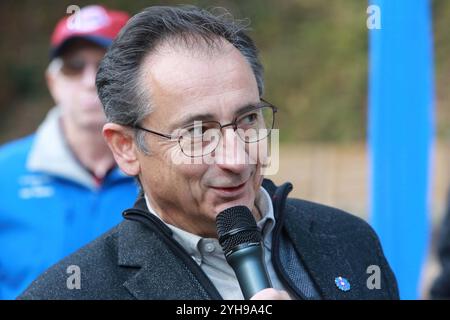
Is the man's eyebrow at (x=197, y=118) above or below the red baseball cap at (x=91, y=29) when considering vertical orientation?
below

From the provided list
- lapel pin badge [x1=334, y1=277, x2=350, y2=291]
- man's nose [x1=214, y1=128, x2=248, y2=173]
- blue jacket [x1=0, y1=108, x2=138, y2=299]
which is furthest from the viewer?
blue jacket [x1=0, y1=108, x2=138, y2=299]

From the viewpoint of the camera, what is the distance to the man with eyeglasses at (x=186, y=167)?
203cm

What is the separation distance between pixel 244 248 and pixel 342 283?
0.57 m

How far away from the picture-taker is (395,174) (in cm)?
400

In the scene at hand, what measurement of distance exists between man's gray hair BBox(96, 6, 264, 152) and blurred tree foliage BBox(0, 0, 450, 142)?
6.95m

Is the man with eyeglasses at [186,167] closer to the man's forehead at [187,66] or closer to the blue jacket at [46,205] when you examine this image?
the man's forehead at [187,66]

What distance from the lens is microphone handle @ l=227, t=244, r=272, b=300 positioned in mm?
1725

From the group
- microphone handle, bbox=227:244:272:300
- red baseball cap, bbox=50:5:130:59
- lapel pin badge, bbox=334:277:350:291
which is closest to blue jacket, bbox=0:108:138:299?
red baseball cap, bbox=50:5:130:59

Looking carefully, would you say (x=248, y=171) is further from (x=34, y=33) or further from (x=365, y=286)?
(x=34, y=33)

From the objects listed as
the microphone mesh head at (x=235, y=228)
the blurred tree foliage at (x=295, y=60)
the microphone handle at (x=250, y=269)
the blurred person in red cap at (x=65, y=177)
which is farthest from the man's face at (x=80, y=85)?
the blurred tree foliage at (x=295, y=60)

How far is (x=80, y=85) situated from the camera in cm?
388

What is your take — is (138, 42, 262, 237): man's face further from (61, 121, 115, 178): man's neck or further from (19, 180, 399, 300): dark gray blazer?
(61, 121, 115, 178): man's neck

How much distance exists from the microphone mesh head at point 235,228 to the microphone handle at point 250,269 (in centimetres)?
3

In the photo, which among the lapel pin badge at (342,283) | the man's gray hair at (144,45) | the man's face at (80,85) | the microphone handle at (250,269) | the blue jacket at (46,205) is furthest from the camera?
the man's face at (80,85)
